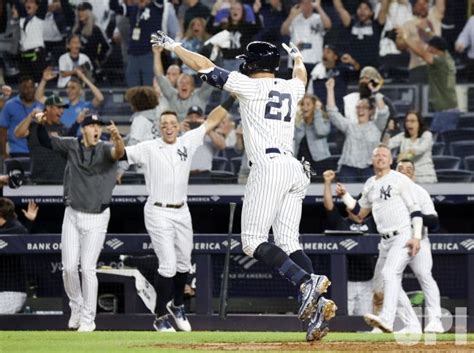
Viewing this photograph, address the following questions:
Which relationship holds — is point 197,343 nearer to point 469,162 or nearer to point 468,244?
point 468,244

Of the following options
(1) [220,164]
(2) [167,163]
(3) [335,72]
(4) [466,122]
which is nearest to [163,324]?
(2) [167,163]

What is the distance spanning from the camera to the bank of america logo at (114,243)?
11180 mm

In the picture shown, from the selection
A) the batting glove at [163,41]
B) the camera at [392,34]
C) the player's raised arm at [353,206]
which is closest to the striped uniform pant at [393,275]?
the player's raised arm at [353,206]

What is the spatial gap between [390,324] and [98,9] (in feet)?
19.1

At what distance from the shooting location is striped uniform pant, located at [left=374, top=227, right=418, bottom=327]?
973 centimetres

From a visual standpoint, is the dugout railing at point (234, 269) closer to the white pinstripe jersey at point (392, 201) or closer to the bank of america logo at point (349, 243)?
the bank of america logo at point (349, 243)

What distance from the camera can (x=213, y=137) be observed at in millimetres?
12250

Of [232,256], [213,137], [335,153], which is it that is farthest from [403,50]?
[232,256]

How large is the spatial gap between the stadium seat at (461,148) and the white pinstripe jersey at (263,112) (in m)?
5.05

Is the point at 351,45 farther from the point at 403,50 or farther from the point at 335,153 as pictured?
the point at 335,153

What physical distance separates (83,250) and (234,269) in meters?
1.91

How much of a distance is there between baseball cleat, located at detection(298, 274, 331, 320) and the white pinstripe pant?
139 inches

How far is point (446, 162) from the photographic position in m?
12.1

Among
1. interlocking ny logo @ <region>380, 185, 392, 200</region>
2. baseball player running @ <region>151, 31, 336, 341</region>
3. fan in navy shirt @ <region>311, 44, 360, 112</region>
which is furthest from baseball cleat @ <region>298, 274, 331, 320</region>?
fan in navy shirt @ <region>311, 44, 360, 112</region>
